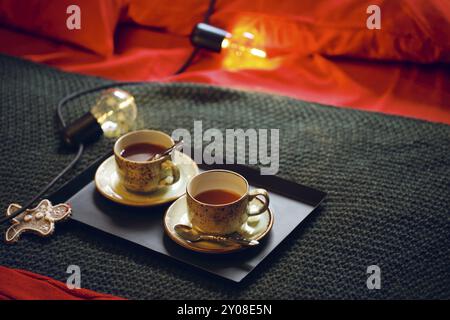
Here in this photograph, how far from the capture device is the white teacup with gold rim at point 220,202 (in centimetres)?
71

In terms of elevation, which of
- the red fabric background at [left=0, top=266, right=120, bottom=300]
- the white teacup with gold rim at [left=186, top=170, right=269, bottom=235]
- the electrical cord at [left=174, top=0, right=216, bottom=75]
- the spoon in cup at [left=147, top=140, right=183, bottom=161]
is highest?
the electrical cord at [left=174, top=0, right=216, bottom=75]

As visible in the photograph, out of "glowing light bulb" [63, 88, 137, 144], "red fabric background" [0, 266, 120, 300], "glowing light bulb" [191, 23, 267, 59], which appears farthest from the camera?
"glowing light bulb" [191, 23, 267, 59]

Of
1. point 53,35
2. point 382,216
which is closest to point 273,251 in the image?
point 382,216

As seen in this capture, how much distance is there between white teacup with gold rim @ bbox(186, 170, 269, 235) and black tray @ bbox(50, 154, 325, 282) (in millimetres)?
35

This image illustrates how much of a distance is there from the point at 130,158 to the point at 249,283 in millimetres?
247

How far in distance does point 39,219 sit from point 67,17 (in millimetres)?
548

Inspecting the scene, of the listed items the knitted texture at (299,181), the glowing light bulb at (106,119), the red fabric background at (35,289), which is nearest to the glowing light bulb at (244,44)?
the knitted texture at (299,181)

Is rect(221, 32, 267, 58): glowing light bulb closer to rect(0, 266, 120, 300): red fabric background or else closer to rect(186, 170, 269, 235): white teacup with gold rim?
rect(186, 170, 269, 235): white teacup with gold rim

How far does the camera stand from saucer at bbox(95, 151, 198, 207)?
0.80m

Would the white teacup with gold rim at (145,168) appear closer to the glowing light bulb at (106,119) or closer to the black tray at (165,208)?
the black tray at (165,208)

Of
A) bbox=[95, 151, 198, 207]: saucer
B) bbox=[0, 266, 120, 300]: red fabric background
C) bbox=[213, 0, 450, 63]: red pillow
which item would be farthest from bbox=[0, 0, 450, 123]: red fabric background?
bbox=[0, 266, 120, 300]: red fabric background

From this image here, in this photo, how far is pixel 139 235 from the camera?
2.50 ft

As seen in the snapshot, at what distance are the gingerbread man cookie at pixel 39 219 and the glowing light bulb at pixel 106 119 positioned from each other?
6.2 inches

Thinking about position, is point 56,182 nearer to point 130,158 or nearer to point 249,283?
point 130,158
